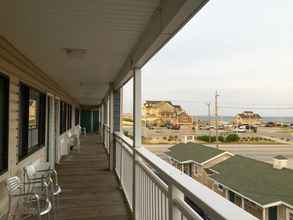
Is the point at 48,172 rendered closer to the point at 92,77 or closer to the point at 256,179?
the point at 92,77

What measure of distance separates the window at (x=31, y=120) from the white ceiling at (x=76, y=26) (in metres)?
0.87

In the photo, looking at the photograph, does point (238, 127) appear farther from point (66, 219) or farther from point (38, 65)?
point (38, 65)

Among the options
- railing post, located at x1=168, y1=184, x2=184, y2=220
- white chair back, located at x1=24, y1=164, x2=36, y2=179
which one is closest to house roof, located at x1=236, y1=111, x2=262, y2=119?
railing post, located at x1=168, y1=184, x2=184, y2=220

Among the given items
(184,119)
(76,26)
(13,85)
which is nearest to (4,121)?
(13,85)

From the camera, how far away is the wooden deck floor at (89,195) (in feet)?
13.2

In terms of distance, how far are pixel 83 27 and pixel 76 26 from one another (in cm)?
7

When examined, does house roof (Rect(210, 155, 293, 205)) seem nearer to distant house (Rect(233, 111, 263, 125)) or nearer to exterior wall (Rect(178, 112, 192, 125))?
distant house (Rect(233, 111, 263, 125))

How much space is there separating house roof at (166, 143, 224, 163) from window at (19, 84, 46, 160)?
3394mm

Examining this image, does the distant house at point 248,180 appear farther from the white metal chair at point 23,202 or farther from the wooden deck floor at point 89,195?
the wooden deck floor at point 89,195

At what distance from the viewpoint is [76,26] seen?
2799 mm

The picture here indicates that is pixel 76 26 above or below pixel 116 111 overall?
above

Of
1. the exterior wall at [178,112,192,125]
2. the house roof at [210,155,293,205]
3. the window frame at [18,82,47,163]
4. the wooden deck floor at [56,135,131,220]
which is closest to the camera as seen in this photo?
the house roof at [210,155,293,205]

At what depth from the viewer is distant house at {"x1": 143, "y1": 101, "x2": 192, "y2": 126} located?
6.56ft

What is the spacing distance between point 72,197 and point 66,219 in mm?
1070
